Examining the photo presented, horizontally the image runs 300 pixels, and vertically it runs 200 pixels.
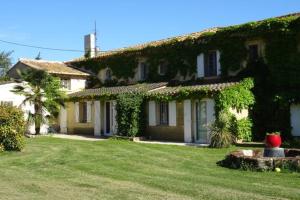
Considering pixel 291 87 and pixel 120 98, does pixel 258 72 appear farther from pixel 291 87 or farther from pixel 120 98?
pixel 120 98

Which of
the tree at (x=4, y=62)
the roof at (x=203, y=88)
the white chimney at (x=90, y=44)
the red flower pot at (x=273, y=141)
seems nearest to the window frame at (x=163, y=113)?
the roof at (x=203, y=88)

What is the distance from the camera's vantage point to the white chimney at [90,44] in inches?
1609

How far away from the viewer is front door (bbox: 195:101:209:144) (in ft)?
78.3

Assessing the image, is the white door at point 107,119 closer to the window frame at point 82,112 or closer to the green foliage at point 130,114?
the window frame at point 82,112

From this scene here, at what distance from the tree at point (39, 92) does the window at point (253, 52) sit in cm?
1177

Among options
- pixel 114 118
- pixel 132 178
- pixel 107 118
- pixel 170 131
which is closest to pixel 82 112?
pixel 107 118

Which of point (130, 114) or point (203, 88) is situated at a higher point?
point (203, 88)

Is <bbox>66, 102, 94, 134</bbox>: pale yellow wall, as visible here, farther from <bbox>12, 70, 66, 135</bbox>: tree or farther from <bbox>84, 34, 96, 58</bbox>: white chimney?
<bbox>84, 34, 96, 58</bbox>: white chimney

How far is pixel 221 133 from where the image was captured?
20.2m

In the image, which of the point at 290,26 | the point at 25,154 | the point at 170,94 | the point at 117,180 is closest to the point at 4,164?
the point at 25,154

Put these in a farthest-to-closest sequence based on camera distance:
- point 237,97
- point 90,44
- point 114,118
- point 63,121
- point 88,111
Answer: point 90,44
point 63,121
point 88,111
point 114,118
point 237,97

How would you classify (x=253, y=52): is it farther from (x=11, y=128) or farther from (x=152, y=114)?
(x=11, y=128)

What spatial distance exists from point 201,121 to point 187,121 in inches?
28.3

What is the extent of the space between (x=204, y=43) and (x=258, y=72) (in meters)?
4.22
